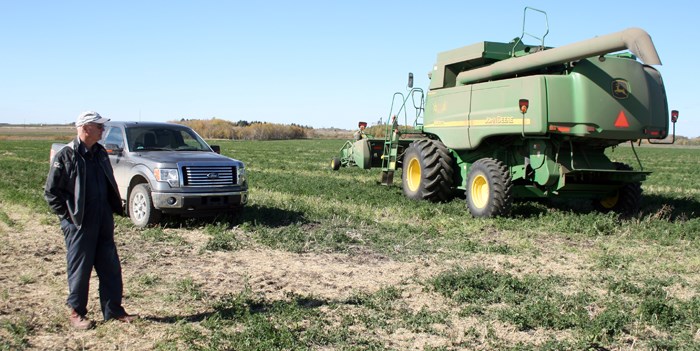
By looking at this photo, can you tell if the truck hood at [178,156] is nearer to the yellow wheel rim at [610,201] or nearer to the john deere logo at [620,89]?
Answer: the john deere logo at [620,89]

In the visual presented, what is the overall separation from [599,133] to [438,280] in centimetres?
529

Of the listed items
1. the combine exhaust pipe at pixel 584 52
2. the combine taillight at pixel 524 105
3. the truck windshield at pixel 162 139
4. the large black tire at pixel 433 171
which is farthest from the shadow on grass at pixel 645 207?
the truck windshield at pixel 162 139

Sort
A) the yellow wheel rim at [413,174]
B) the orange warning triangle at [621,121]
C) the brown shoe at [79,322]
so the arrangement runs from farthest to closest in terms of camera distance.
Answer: the yellow wheel rim at [413,174]
the orange warning triangle at [621,121]
the brown shoe at [79,322]

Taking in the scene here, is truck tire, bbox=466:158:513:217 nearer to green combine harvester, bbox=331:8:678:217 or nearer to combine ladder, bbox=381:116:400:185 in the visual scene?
green combine harvester, bbox=331:8:678:217

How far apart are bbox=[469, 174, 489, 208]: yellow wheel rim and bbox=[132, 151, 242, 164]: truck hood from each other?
15.1ft

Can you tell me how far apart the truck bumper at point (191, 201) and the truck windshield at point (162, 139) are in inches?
59.1

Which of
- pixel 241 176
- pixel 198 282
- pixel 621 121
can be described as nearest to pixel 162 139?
pixel 241 176

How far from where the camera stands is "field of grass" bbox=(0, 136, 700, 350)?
540 centimetres

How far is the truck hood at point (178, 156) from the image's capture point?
1045cm

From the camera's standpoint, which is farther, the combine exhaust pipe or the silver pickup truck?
the silver pickup truck

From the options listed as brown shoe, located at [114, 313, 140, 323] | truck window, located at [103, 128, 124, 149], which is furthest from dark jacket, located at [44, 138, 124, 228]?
truck window, located at [103, 128, 124, 149]

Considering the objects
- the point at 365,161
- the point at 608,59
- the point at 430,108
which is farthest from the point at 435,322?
the point at 365,161

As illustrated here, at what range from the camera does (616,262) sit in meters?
8.43

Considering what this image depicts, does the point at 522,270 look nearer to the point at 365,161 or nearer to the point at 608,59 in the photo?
the point at 608,59
